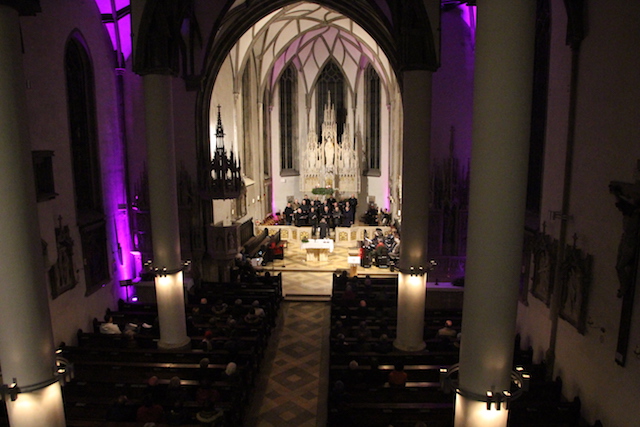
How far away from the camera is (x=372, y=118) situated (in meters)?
32.4

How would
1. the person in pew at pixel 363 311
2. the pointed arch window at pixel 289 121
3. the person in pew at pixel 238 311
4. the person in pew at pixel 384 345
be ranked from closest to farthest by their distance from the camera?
the person in pew at pixel 384 345 → the person in pew at pixel 363 311 → the person in pew at pixel 238 311 → the pointed arch window at pixel 289 121

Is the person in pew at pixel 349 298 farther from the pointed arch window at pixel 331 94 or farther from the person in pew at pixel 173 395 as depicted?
the pointed arch window at pixel 331 94

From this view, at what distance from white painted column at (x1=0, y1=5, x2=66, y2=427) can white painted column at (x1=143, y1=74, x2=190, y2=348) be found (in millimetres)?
4884

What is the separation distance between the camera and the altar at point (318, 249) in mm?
22953

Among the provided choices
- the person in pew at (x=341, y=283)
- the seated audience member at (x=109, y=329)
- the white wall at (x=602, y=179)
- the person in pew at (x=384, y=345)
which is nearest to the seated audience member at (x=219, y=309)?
the seated audience member at (x=109, y=329)

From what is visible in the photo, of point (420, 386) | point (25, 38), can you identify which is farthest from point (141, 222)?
point (420, 386)

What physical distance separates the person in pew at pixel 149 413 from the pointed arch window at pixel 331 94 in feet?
86.6

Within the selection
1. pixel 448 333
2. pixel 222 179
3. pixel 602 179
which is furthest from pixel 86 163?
pixel 602 179

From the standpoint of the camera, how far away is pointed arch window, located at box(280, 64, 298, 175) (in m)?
32.3

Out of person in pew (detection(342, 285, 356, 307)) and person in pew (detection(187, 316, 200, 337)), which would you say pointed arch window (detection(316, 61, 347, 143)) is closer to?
person in pew (detection(342, 285, 356, 307))

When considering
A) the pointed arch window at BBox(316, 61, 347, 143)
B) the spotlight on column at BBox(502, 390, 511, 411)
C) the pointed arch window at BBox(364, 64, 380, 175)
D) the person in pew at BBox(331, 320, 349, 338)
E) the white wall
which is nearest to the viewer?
the spotlight on column at BBox(502, 390, 511, 411)

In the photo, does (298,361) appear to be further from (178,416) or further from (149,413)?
(149,413)

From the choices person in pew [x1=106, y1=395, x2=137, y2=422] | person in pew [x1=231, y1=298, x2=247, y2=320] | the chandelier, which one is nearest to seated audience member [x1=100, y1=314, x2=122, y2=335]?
person in pew [x1=231, y1=298, x2=247, y2=320]

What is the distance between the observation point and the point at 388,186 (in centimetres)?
3070
